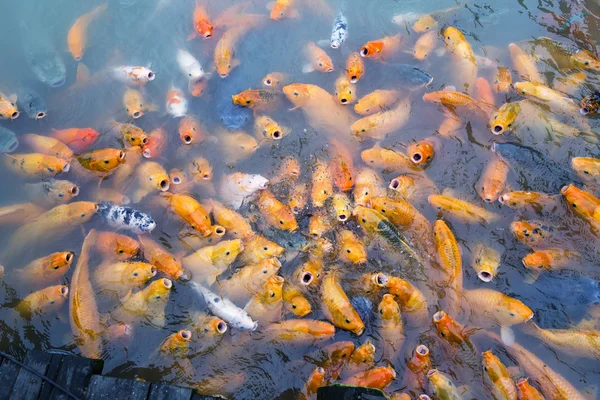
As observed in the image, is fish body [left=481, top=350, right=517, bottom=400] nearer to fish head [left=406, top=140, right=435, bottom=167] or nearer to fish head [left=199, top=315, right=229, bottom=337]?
fish head [left=406, top=140, right=435, bottom=167]

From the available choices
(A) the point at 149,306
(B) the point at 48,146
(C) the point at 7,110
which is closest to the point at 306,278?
(A) the point at 149,306

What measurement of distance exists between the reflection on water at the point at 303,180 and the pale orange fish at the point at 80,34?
6 centimetres

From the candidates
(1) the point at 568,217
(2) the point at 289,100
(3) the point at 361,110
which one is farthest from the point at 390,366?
(2) the point at 289,100

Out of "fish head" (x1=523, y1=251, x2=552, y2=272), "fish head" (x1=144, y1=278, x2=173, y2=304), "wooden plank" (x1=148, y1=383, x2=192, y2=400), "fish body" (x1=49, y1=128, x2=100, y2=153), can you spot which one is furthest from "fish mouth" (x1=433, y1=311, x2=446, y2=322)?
"fish body" (x1=49, y1=128, x2=100, y2=153)

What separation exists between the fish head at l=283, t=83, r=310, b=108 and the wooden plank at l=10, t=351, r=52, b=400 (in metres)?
3.88

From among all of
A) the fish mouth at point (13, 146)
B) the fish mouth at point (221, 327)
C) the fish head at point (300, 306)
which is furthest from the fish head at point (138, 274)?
the fish mouth at point (13, 146)

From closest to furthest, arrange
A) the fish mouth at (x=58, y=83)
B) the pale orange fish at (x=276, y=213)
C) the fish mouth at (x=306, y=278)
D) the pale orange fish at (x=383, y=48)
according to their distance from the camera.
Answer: the fish mouth at (x=306, y=278) < the pale orange fish at (x=276, y=213) < the pale orange fish at (x=383, y=48) < the fish mouth at (x=58, y=83)

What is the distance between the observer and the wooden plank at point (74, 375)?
3566mm

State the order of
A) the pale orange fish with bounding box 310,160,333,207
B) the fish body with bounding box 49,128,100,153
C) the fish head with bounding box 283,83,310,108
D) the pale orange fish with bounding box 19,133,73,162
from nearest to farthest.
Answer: the pale orange fish with bounding box 310,160,333,207, the pale orange fish with bounding box 19,133,73,162, the fish body with bounding box 49,128,100,153, the fish head with bounding box 283,83,310,108

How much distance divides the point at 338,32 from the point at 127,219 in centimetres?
385

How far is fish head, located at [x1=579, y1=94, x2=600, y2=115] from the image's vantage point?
18.0 feet

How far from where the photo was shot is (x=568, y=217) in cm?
479

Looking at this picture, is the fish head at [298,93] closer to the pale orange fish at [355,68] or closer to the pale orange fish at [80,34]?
the pale orange fish at [355,68]

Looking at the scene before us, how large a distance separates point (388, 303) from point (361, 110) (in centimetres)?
253
